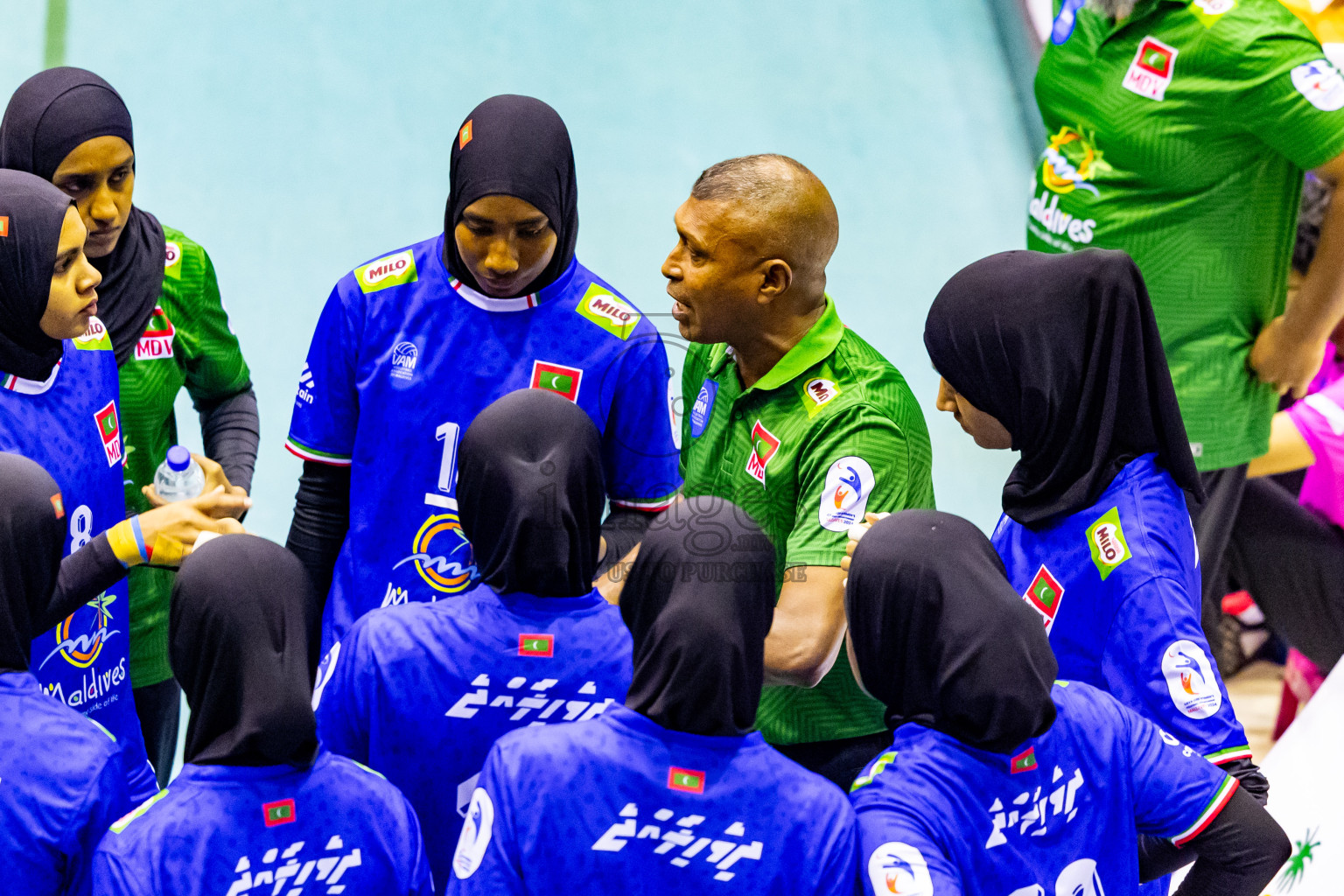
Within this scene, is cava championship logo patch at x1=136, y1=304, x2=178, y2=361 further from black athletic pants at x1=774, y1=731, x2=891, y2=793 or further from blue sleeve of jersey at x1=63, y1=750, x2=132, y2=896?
black athletic pants at x1=774, y1=731, x2=891, y2=793

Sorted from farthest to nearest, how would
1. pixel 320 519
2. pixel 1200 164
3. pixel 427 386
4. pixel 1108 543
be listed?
pixel 1200 164 < pixel 320 519 < pixel 427 386 < pixel 1108 543

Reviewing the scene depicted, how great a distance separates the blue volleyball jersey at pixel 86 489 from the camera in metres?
2.35

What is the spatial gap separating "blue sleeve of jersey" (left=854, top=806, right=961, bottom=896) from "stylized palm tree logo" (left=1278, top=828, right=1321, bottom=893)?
5.44 ft

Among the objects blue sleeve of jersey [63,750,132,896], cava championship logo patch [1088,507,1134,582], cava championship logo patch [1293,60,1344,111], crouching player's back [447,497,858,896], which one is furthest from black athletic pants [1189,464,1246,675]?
blue sleeve of jersey [63,750,132,896]

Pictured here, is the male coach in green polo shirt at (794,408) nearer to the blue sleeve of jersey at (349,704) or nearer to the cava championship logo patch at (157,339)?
the blue sleeve of jersey at (349,704)

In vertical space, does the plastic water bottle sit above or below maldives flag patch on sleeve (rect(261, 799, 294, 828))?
above

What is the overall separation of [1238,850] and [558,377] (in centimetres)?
139

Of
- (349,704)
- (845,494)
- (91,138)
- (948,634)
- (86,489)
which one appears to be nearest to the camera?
(948,634)

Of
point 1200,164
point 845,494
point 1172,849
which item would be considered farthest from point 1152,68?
point 1172,849

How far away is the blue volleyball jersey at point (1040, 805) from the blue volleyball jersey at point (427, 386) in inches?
41.1

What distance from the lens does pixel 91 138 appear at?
2.80m

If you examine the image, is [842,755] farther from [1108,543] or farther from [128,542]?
[128,542]

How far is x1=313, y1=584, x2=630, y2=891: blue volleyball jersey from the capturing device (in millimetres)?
1910

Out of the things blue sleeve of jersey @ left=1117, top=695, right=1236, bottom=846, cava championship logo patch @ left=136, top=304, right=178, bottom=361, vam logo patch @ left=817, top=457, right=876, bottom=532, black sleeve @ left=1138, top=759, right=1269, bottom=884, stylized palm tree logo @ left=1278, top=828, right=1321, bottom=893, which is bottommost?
stylized palm tree logo @ left=1278, top=828, right=1321, bottom=893
